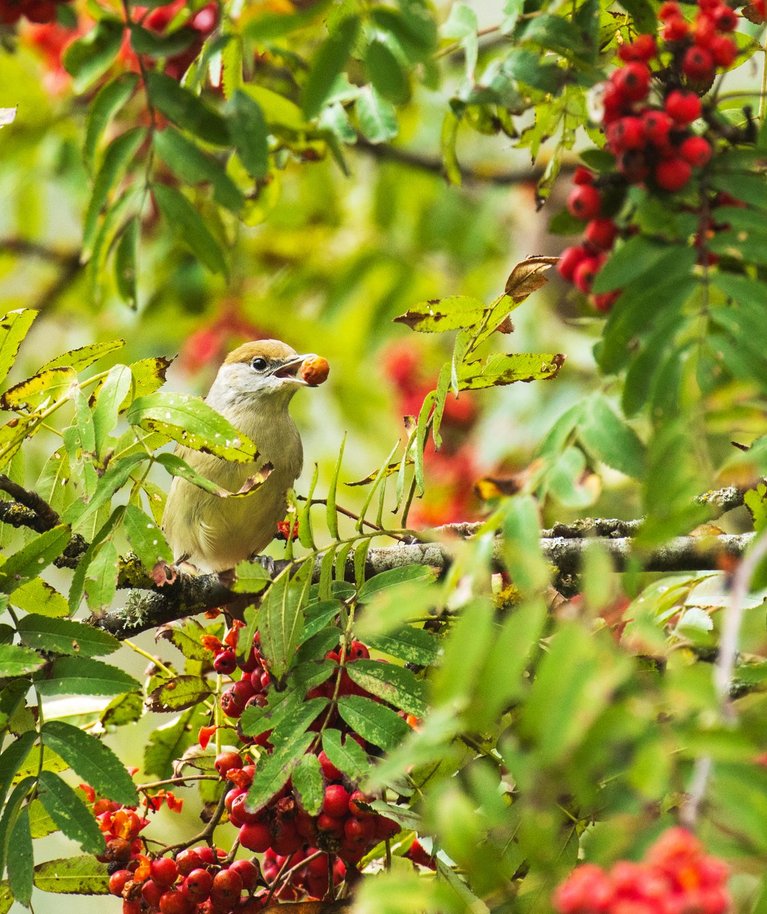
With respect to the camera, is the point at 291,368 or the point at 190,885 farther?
the point at 291,368

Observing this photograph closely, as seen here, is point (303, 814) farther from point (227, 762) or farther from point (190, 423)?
point (190, 423)

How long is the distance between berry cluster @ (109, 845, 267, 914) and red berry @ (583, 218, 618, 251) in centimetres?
144

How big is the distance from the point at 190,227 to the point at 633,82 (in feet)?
2.51

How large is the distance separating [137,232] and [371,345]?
121 inches

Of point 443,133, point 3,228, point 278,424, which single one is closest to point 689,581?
point 443,133

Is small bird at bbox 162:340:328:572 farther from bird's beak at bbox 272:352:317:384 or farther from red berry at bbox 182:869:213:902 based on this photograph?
red berry at bbox 182:869:213:902

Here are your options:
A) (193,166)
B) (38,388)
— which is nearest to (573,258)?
(193,166)

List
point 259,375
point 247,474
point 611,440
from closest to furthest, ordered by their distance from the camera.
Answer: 1. point 611,440
2. point 247,474
3. point 259,375

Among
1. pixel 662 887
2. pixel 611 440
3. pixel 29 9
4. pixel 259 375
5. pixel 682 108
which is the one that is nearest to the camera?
pixel 662 887

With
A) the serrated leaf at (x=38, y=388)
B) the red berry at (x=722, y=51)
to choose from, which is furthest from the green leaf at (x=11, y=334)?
the red berry at (x=722, y=51)

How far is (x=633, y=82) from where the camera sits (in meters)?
1.77

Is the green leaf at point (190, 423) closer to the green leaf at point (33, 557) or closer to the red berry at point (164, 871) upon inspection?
the green leaf at point (33, 557)

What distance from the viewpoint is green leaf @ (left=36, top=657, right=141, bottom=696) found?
2.22 meters

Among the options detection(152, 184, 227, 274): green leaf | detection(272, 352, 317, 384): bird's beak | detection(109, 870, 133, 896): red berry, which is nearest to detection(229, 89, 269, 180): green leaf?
detection(152, 184, 227, 274): green leaf
